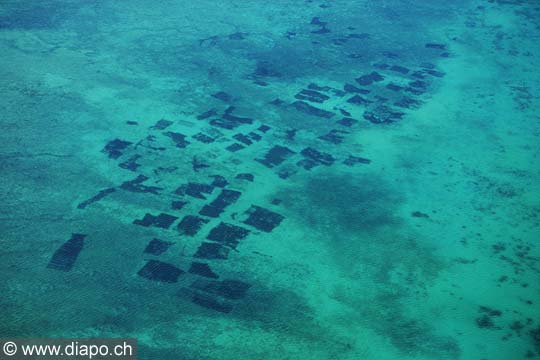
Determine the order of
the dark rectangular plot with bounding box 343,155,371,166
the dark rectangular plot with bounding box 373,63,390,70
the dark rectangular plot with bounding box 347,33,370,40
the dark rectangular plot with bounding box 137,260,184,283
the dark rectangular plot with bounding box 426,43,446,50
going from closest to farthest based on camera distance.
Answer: the dark rectangular plot with bounding box 137,260,184,283 < the dark rectangular plot with bounding box 343,155,371,166 < the dark rectangular plot with bounding box 373,63,390,70 < the dark rectangular plot with bounding box 426,43,446,50 < the dark rectangular plot with bounding box 347,33,370,40

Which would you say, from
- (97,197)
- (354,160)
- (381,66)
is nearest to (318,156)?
(354,160)

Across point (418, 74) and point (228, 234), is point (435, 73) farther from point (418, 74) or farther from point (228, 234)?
point (228, 234)

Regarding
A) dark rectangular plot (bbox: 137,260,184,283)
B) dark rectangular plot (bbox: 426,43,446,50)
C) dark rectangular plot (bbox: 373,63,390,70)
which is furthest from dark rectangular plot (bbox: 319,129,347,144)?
dark rectangular plot (bbox: 426,43,446,50)

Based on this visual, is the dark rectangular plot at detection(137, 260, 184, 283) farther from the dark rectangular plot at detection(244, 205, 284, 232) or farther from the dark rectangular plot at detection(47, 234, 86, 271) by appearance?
the dark rectangular plot at detection(244, 205, 284, 232)

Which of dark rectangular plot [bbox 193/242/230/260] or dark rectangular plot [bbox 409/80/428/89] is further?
dark rectangular plot [bbox 409/80/428/89]

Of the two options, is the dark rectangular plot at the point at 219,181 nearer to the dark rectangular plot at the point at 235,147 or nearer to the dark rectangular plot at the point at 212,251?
the dark rectangular plot at the point at 235,147

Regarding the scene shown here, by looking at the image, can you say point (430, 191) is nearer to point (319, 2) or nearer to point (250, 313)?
point (250, 313)
